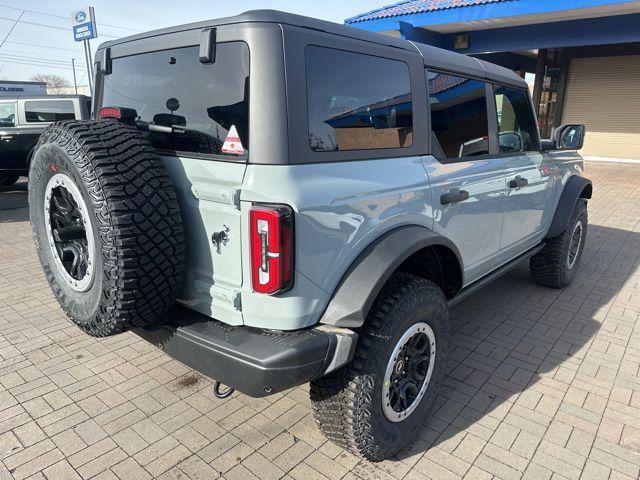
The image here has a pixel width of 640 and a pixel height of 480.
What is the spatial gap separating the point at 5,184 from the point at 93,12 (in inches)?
163

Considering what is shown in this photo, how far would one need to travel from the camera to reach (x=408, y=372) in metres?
2.50

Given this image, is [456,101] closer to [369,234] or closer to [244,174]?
[369,234]

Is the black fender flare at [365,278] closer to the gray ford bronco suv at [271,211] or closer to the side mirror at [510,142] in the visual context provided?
the gray ford bronco suv at [271,211]

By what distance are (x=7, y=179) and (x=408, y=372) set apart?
10092 millimetres

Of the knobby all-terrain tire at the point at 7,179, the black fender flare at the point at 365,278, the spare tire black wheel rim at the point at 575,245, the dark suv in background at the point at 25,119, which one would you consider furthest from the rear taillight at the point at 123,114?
the knobby all-terrain tire at the point at 7,179

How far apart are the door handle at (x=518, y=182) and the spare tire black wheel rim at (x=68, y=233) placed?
2.83 meters

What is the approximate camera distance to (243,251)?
6.32ft

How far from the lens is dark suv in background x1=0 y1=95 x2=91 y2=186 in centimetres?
873

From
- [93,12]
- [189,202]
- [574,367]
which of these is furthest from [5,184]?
[574,367]

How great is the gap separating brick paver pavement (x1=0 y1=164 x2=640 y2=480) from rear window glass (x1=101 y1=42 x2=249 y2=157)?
5.13 ft

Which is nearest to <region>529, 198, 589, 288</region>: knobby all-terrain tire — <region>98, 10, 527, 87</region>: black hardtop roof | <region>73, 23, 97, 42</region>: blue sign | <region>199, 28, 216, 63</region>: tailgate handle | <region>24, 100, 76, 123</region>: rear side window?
<region>98, 10, 527, 87</region>: black hardtop roof

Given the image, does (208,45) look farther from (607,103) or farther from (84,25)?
(607,103)

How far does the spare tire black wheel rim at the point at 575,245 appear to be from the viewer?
484 centimetres

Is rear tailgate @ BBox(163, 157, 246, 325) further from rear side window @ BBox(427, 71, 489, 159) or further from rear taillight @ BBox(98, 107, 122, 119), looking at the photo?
rear side window @ BBox(427, 71, 489, 159)
